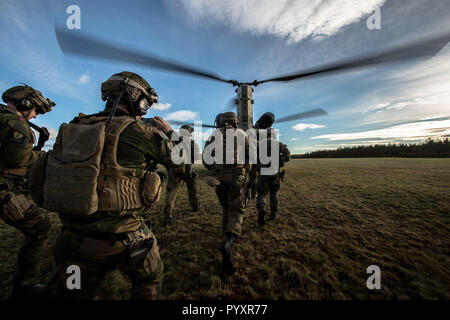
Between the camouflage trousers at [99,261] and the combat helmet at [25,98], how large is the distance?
247 centimetres

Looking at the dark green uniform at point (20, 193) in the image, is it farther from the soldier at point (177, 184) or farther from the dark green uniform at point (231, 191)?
the dark green uniform at point (231, 191)

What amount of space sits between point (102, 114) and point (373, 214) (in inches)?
267

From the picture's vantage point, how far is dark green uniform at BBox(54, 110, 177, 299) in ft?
4.23

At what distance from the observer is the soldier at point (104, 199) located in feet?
4.08

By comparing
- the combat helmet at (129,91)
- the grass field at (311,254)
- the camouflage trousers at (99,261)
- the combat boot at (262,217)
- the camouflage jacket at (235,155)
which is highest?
the combat helmet at (129,91)

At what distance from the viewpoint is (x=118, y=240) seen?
1.34 m

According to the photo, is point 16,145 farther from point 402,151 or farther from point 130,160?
point 402,151

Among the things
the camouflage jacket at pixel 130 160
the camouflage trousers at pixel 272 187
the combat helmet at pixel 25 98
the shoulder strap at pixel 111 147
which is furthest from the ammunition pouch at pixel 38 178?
the camouflage trousers at pixel 272 187

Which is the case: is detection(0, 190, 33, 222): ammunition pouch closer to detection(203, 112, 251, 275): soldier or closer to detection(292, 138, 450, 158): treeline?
detection(203, 112, 251, 275): soldier

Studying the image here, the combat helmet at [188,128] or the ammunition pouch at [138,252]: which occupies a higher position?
the combat helmet at [188,128]

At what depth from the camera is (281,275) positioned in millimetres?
2361

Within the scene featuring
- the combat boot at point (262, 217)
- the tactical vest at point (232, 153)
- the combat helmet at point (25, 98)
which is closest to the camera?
the combat helmet at point (25, 98)

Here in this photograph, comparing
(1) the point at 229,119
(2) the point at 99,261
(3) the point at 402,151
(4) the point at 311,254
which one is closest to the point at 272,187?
(4) the point at 311,254
